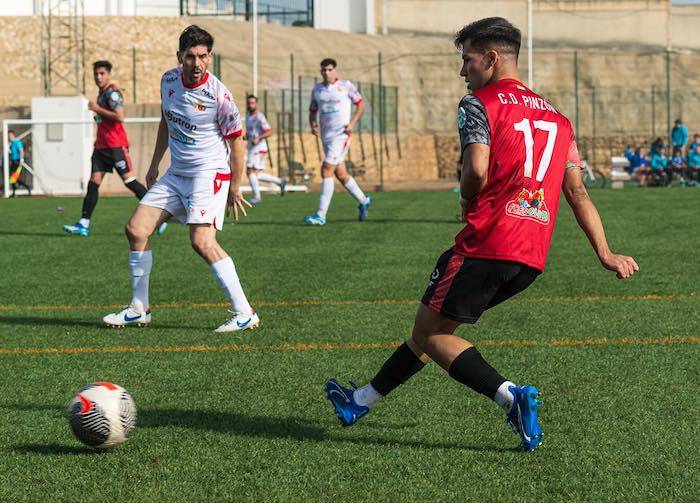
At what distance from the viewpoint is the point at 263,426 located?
522cm

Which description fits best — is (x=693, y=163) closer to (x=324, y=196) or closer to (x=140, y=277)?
(x=324, y=196)

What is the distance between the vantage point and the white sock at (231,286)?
7.99 meters

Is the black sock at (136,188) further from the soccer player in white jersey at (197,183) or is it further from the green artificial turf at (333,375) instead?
the soccer player in white jersey at (197,183)

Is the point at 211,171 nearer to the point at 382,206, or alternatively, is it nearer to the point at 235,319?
the point at 235,319

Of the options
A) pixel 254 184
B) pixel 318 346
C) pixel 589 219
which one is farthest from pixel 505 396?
pixel 254 184

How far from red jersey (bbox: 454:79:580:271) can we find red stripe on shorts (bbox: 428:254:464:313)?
4 cm

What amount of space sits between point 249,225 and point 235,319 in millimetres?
9313

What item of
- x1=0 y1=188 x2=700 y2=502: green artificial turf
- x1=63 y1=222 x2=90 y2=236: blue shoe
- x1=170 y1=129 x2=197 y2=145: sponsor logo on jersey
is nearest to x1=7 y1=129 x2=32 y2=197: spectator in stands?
x1=63 y1=222 x2=90 y2=236: blue shoe

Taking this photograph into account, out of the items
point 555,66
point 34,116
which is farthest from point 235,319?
point 555,66

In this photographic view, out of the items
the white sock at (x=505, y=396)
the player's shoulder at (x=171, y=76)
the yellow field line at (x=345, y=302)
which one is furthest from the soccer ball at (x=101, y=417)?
the yellow field line at (x=345, y=302)

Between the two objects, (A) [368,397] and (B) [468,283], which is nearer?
(B) [468,283]

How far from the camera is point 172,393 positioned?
594 cm

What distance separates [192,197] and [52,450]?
3.43 m

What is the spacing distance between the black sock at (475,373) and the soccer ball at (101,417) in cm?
136
